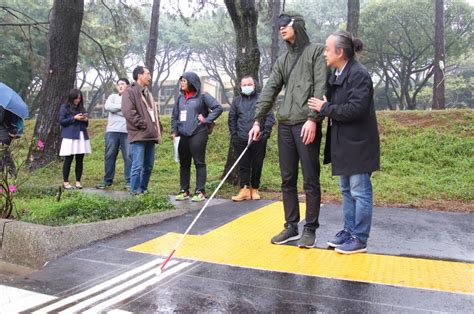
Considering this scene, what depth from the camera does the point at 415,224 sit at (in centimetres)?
490

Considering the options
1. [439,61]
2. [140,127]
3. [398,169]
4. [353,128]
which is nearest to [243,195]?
[140,127]

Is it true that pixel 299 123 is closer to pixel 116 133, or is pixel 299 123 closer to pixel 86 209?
pixel 86 209

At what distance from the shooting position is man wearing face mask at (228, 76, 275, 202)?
6.25 m

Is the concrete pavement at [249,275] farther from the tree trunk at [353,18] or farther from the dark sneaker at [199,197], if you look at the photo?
the tree trunk at [353,18]

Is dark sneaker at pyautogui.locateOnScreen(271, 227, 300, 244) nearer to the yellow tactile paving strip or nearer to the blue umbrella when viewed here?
the yellow tactile paving strip

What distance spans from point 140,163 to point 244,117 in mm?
1544

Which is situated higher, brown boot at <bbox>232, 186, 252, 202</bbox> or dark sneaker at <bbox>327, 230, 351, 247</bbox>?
brown boot at <bbox>232, 186, 252, 202</bbox>

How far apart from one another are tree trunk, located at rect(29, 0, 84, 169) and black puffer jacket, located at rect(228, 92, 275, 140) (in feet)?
16.0

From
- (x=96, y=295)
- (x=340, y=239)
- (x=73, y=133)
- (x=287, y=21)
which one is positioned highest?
(x=287, y=21)

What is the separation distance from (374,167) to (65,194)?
4027 mm

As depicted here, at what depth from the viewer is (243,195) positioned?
→ 6219mm

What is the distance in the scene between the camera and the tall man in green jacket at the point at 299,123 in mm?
3961

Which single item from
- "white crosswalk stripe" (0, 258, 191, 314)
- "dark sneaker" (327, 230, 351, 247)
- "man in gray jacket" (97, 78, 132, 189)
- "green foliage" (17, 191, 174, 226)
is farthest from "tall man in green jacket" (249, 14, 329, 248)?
"man in gray jacket" (97, 78, 132, 189)

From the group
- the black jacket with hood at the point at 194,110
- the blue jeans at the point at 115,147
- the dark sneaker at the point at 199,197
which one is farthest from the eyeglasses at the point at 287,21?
the blue jeans at the point at 115,147
